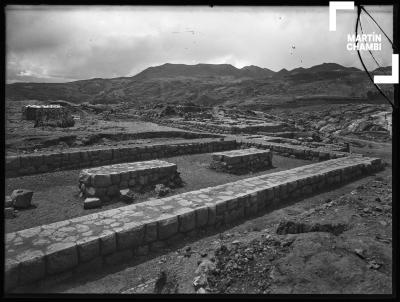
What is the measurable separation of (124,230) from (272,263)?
2125 mm

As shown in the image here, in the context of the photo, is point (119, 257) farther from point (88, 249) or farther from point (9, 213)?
point (9, 213)

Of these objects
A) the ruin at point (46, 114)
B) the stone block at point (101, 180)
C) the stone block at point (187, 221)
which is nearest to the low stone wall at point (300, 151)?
the stone block at point (187, 221)

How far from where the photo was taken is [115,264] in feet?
14.1

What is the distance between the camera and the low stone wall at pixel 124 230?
12.1 feet

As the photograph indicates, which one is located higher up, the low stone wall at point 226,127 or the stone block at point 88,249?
the low stone wall at point 226,127

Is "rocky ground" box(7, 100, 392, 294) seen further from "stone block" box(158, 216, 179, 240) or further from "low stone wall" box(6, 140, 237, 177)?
"low stone wall" box(6, 140, 237, 177)

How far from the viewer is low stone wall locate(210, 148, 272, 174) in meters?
9.32

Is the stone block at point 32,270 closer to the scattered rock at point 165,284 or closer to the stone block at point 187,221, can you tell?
the scattered rock at point 165,284

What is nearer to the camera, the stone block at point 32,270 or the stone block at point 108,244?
the stone block at point 32,270

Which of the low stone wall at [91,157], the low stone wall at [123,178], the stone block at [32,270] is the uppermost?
Result: the low stone wall at [91,157]

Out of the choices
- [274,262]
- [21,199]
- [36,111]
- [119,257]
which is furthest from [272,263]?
[36,111]

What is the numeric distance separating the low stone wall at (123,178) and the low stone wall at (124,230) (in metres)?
1.78
